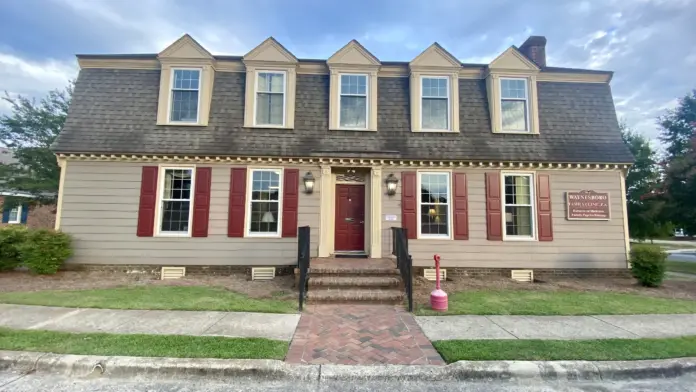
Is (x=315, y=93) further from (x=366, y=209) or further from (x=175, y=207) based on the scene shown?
(x=175, y=207)

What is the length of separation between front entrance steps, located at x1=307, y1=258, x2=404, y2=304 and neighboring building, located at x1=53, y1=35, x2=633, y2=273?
1532 millimetres

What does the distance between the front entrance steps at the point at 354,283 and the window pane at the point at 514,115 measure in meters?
5.79

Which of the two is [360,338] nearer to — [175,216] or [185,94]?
[175,216]

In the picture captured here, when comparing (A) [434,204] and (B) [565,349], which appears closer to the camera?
(B) [565,349]

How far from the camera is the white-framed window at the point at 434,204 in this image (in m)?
8.45

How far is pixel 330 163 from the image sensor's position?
8.32 m

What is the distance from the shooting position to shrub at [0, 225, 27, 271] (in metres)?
7.86

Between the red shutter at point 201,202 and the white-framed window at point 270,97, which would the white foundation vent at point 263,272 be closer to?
the red shutter at point 201,202

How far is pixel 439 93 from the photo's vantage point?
8.98m

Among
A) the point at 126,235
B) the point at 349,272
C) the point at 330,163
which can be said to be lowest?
the point at 349,272

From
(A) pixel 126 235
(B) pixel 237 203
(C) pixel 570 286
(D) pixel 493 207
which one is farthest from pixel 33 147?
(C) pixel 570 286

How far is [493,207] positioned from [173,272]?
9157mm

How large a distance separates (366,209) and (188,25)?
8.73m

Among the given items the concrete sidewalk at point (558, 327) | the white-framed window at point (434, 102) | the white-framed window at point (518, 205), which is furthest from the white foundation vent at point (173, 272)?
the white-framed window at point (518, 205)
